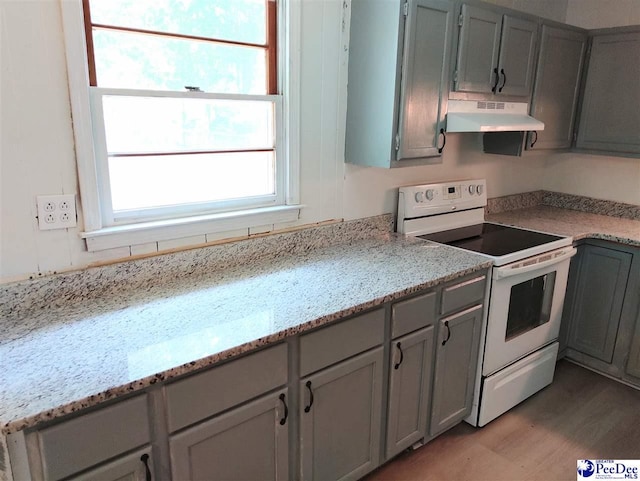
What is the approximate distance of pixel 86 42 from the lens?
1.62m

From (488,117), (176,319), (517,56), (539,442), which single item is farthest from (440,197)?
(176,319)

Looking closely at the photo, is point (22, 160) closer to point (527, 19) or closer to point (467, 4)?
point (467, 4)

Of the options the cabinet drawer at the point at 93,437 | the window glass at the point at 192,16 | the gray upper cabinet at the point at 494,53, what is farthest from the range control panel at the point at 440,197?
the cabinet drawer at the point at 93,437

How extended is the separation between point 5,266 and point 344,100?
158 centimetres

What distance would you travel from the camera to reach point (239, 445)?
1.54 metres

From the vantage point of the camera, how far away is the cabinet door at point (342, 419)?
5.72 ft

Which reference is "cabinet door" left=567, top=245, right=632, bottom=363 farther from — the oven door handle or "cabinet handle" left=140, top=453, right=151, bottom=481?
"cabinet handle" left=140, top=453, right=151, bottom=481

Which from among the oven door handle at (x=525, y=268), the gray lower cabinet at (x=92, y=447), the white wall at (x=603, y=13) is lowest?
the gray lower cabinet at (x=92, y=447)

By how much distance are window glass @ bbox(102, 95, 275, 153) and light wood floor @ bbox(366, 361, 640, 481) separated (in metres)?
1.62

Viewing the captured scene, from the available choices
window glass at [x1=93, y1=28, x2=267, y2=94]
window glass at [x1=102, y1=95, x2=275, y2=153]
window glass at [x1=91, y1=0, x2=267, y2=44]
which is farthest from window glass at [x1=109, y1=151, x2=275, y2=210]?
window glass at [x1=91, y1=0, x2=267, y2=44]

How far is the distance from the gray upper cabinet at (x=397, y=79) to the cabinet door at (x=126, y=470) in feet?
5.07

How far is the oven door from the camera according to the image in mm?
2346

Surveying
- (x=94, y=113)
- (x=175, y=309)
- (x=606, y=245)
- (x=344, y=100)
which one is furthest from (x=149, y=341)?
(x=606, y=245)

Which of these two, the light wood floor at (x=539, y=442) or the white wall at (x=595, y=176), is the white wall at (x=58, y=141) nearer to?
the light wood floor at (x=539, y=442)
